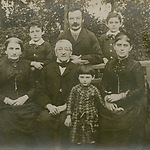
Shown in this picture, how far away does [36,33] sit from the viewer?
6492 mm

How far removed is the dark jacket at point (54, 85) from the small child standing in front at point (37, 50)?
0.50 feet

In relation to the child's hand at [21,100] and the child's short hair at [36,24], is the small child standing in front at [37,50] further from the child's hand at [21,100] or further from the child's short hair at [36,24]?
the child's hand at [21,100]

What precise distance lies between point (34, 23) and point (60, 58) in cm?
97

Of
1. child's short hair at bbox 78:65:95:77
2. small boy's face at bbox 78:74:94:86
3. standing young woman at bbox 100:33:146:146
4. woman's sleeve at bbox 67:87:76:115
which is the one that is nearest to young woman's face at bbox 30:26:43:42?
child's short hair at bbox 78:65:95:77

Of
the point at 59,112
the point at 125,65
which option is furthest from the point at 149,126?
the point at 59,112

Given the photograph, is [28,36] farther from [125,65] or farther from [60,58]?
[125,65]

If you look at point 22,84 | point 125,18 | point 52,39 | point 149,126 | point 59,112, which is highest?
point 125,18

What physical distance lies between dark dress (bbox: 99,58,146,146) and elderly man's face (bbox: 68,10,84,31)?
1.10 meters

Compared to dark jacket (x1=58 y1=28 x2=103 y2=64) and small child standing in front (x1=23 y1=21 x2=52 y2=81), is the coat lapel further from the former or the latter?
dark jacket (x1=58 y1=28 x2=103 y2=64)

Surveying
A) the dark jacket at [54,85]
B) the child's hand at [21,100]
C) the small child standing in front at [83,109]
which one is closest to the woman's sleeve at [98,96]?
the small child standing in front at [83,109]

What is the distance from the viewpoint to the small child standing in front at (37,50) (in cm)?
639

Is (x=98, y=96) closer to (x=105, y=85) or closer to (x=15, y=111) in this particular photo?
(x=105, y=85)

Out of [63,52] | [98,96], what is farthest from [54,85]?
[98,96]

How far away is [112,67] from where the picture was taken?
21.1 feet
